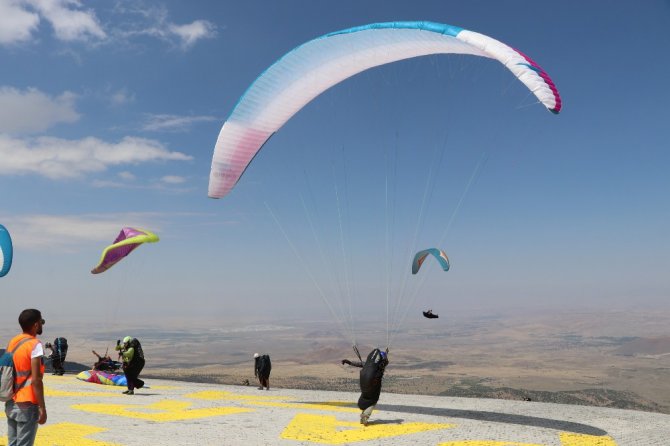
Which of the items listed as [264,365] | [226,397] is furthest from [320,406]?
[264,365]

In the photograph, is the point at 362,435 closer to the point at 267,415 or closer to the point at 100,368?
the point at 267,415

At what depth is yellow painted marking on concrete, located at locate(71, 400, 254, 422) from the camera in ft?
35.7

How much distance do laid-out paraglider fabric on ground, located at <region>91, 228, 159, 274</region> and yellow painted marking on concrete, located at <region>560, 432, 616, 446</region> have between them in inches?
648

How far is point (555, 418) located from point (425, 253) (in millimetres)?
10005

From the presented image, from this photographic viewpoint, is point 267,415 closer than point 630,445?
No

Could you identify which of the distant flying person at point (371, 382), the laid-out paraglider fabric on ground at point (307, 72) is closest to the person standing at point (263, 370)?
the laid-out paraglider fabric on ground at point (307, 72)

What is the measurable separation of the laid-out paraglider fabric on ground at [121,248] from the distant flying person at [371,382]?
12721 millimetres

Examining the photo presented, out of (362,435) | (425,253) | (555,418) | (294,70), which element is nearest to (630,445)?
(555,418)

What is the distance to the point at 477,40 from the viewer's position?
10.3m

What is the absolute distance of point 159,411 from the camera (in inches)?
461

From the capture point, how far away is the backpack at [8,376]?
5.35 m

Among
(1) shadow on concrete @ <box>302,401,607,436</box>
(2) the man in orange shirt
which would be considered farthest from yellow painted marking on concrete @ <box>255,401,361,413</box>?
(2) the man in orange shirt

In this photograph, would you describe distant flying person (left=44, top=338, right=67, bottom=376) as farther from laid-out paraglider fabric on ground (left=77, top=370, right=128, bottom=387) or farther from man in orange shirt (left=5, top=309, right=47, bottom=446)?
man in orange shirt (left=5, top=309, right=47, bottom=446)

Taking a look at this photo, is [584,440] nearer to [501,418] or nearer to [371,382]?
[501,418]
